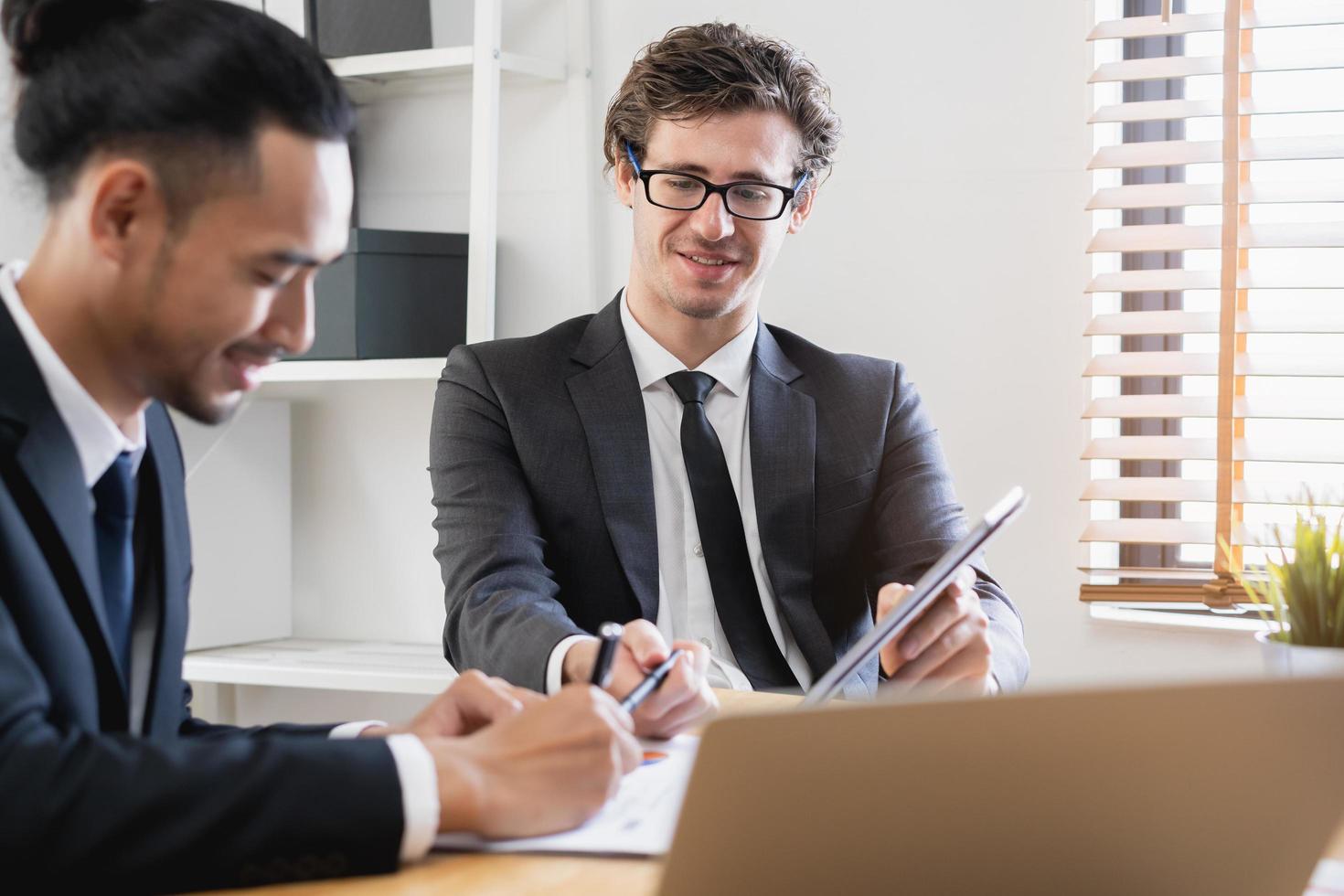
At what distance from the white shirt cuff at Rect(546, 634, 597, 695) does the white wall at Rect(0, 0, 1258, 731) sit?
102 cm

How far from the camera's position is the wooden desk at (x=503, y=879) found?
71cm

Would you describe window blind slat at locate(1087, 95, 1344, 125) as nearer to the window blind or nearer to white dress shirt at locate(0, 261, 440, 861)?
the window blind

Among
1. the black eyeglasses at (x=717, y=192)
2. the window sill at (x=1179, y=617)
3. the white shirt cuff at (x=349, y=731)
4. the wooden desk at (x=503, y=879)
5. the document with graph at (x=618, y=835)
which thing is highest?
the black eyeglasses at (x=717, y=192)

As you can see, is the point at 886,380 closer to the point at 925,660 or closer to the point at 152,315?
the point at 925,660

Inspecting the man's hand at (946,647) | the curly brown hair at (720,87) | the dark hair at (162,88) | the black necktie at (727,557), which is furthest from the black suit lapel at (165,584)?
the curly brown hair at (720,87)

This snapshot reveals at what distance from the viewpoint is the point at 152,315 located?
875mm

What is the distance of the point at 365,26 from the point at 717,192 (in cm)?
90

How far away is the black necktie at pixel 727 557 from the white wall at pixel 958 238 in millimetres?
581

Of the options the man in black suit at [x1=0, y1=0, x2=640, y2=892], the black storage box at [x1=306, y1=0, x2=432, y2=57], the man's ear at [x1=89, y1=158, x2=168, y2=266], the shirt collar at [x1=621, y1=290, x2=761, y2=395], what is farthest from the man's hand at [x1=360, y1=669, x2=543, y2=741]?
the black storage box at [x1=306, y1=0, x2=432, y2=57]

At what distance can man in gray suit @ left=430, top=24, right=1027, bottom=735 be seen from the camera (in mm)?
1649

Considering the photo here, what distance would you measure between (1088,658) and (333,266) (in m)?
1.38

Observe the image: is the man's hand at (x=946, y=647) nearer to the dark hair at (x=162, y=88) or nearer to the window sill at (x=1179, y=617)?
the dark hair at (x=162, y=88)

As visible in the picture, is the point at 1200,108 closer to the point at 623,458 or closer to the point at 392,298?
the point at 623,458

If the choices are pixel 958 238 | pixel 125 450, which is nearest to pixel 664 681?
pixel 125 450
